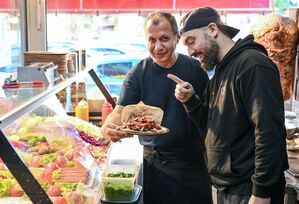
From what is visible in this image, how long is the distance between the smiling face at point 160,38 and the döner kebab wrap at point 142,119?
1.28ft

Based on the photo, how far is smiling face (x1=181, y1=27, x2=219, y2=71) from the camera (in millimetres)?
2531

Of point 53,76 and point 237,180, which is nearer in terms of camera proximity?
point 237,180

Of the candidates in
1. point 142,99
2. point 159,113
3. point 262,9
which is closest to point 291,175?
point 159,113

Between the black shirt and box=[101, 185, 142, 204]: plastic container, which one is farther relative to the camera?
the black shirt

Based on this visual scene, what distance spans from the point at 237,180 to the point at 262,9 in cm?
319

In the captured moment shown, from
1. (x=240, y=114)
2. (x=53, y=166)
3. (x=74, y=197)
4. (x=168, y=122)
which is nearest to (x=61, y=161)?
(x=53, y=166)

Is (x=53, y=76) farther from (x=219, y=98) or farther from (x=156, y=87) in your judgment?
(x=219, y=98)

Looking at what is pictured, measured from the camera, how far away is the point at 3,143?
6.16 ft

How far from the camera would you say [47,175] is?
2605 mm

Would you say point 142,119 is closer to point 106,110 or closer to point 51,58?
point 51,58

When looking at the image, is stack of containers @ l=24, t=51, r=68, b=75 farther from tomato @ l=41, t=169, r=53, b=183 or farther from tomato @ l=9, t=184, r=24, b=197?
tomato @ l=9, t=184, r=24, b=197

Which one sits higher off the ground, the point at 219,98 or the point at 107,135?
the point at 219,98

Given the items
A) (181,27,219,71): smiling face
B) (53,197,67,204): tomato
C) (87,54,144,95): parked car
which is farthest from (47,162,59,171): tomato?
(87,54,144,95): parked car

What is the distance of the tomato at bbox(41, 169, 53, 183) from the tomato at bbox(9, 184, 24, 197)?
169mm
